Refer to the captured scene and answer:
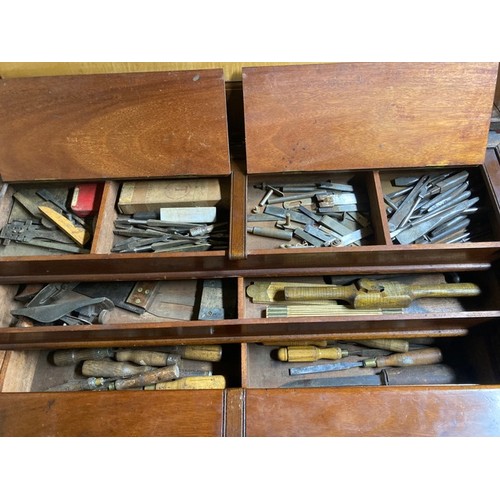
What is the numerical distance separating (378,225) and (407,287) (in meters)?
0.32

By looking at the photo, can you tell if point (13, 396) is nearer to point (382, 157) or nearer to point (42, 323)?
point (42, 323)

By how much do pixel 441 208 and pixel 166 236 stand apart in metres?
1.34

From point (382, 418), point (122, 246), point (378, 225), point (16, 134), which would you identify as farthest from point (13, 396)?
point (378, 225)

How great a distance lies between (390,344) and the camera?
1.84 metres

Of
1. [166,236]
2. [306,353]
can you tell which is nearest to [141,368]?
[166,236]

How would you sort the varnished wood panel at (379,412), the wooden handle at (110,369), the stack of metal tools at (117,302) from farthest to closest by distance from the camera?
the wooden handle at (110,369) → the stack of metal tools at (117,302) → the varnished wood panel at (379,412)

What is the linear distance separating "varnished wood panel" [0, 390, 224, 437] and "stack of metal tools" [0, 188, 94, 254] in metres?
0.66

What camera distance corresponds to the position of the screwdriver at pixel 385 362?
1.82 metres

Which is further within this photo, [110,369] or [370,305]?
[110,369]

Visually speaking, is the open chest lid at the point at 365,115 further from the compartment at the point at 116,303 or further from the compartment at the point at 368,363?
the compartment at the point at 368,363

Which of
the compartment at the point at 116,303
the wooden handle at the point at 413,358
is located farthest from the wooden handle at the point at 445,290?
the compartment at the point at 116,303

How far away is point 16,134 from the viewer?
1664 mm

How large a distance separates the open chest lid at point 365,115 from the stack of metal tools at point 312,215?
0.20 meters

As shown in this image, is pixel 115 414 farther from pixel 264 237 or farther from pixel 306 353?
pixel 264 237
